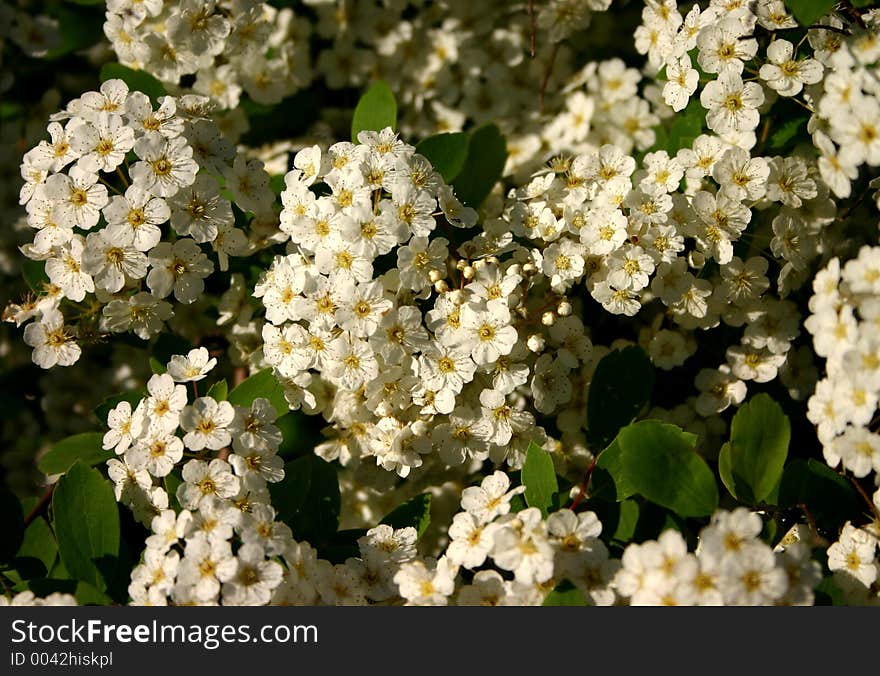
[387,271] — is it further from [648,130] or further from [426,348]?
[648,130]

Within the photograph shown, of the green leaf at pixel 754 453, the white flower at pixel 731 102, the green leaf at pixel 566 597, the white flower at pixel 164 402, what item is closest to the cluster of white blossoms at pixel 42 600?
the white flower at pixel 164 402

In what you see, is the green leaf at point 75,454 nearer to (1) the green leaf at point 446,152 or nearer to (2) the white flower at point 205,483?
(2) the white flower at point 205,483

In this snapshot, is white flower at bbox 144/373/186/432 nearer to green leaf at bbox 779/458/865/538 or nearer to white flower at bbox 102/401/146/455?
white flower at bbox 102/401/146/455

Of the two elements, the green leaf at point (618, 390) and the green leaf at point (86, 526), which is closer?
the green leaf at point (86, 526)

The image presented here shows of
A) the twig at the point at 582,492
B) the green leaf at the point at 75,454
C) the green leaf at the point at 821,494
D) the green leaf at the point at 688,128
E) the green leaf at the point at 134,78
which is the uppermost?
the green leaf at the point at 688,128

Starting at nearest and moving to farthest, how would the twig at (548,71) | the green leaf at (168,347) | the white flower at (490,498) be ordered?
the white flower at (490,498) → the green leaf at (168,347) → the twig at (548,71)

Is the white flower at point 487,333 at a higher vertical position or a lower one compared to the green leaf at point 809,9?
lower

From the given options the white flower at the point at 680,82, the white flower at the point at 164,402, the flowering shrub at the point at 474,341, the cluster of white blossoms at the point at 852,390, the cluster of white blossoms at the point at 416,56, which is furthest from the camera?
the cluster of white blossoms at the point at 416,56

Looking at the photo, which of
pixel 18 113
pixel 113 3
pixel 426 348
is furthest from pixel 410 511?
pixel 18 113
